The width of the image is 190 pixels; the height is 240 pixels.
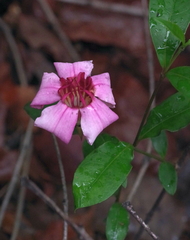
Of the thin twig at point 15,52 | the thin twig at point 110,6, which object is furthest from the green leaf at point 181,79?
the thin twig at point 110,6

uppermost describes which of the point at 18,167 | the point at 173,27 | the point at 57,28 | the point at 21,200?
the point at 173,27

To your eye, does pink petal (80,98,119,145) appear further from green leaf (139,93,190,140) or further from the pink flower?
green leaf (139,93,190,140)

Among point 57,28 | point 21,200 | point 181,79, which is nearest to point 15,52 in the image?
point 57,28

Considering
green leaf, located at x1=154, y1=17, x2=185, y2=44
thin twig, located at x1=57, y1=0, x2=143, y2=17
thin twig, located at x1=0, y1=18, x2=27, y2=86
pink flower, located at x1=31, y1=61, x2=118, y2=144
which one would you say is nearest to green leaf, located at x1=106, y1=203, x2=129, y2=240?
pink flower, located at x1=31, y1=61, x2=118, y2=144

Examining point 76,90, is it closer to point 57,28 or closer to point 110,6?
point 57,28

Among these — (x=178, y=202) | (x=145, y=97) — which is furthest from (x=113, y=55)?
(x=178, y=202)

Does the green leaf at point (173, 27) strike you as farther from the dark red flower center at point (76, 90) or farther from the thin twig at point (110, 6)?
the thin twig at point (110, 6)
